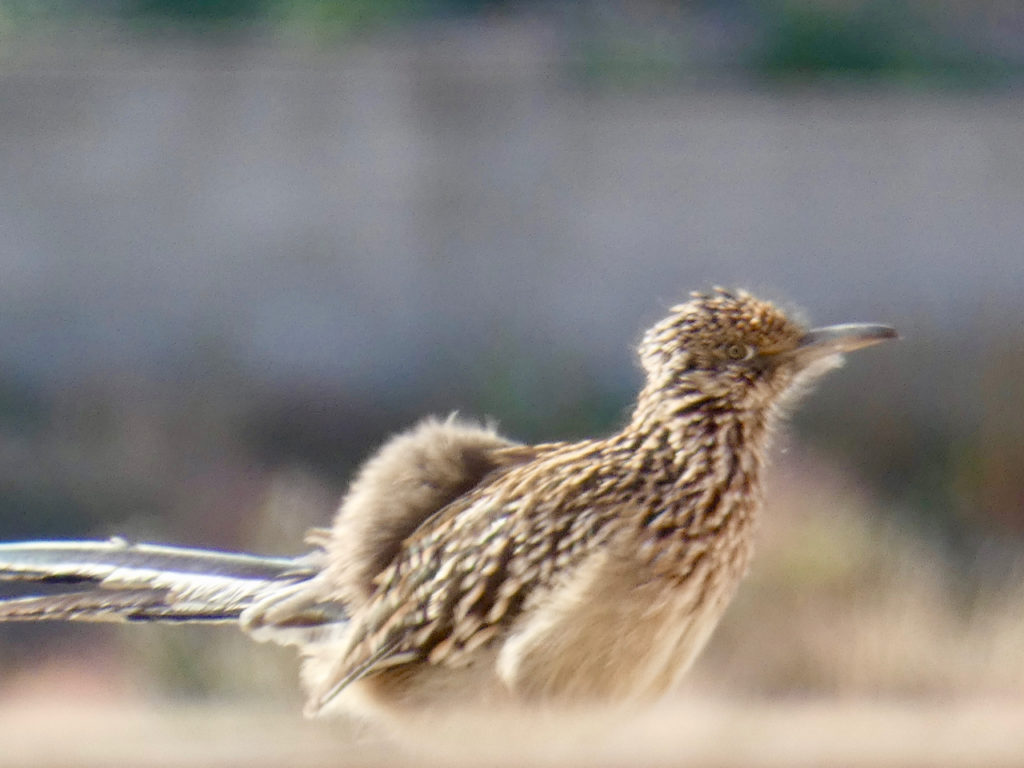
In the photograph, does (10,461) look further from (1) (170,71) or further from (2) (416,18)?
(2) (416,18)

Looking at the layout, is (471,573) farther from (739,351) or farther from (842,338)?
(842,338)

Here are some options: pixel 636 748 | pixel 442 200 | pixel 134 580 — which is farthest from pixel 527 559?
pixel 442 200

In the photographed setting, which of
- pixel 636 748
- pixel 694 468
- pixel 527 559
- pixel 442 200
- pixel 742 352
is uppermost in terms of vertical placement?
pixel 442 200

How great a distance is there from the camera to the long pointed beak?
2676mm

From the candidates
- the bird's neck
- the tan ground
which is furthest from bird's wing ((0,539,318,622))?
the tan ground

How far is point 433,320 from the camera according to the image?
14.7 meters

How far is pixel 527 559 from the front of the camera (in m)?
2.77

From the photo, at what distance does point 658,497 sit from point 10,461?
918 cm

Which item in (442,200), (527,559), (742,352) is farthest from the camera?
(442,200)

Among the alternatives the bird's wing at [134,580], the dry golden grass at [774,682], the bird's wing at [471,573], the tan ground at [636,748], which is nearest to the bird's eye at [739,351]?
the bird's wing at [471,573]

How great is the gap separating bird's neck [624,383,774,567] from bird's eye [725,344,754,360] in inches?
2.8

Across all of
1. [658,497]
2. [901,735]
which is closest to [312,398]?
[658,497]

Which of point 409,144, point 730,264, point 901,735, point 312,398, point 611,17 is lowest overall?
point 901,735

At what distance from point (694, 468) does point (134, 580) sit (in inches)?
33.3
